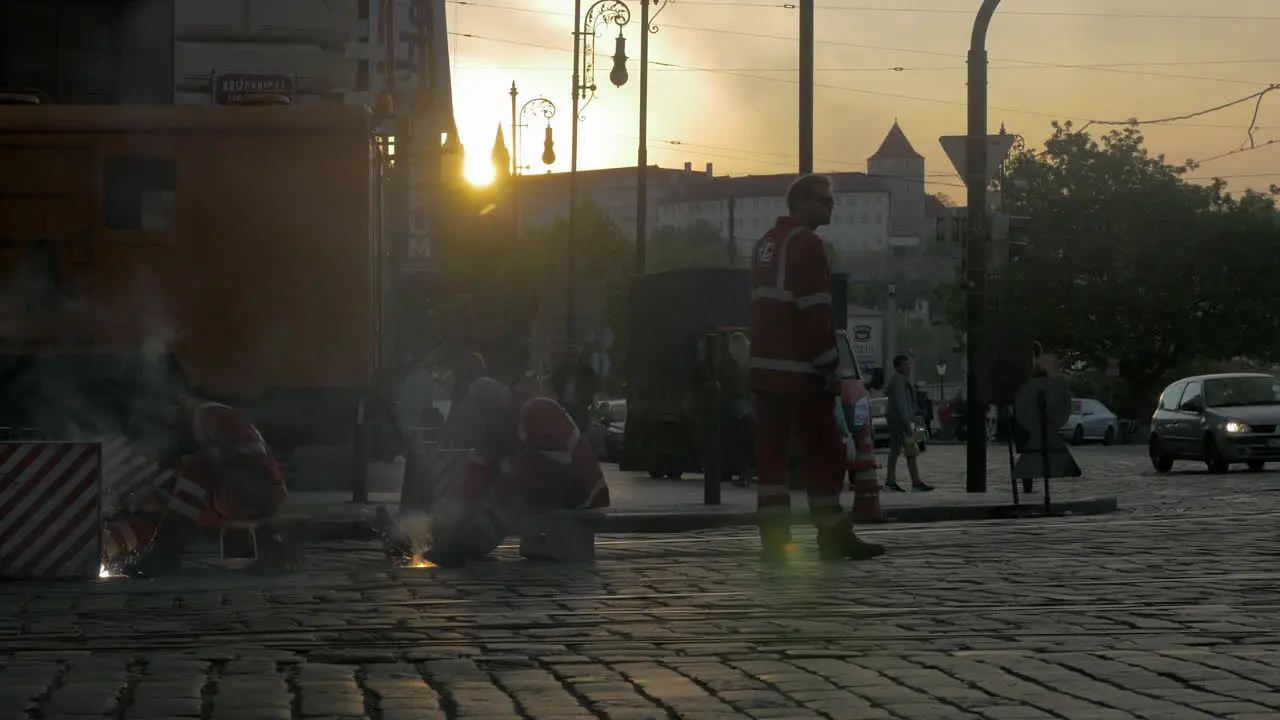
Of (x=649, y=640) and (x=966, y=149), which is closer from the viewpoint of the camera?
(x=649, y=640)

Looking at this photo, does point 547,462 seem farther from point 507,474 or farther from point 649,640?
point 649,640

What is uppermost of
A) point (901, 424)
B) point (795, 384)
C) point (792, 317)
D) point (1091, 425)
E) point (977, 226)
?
point (977, 226)

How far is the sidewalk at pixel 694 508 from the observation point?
14.8m

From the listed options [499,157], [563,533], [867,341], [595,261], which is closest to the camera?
[563,533]

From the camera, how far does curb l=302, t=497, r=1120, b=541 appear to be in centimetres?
1425

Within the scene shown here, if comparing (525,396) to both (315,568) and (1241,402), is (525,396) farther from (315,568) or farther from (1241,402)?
(1241,402)

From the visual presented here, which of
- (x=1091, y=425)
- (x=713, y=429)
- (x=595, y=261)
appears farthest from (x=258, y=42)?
(x=595, y=261)

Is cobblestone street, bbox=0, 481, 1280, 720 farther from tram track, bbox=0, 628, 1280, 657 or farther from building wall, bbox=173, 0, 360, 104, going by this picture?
building wall, bbox=173, 0, 360, 104

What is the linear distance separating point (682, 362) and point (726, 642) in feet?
67.2

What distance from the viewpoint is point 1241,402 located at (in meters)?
30.4

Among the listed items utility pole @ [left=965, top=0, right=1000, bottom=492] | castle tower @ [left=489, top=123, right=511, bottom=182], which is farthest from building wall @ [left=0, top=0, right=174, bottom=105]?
castle tower @ [left=489, top=123, right=511, bottom=182]

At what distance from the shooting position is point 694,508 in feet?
56.8

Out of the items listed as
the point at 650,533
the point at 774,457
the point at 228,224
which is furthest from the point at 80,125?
the point at 774,457

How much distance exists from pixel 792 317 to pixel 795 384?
364 mm
